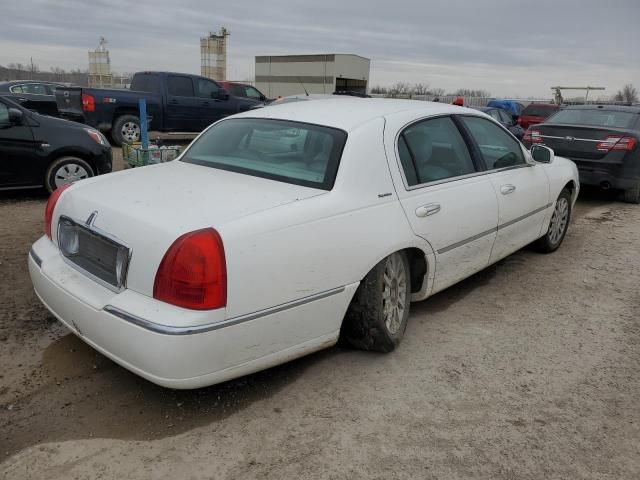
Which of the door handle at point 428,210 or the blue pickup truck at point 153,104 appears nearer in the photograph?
the door handle at point 428,210

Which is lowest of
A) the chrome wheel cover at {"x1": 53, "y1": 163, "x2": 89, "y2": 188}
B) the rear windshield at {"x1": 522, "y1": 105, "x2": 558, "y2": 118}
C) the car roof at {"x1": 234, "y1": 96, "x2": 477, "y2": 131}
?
the chrome wheel cover at {"x1": 53, "y1": 163, "x2": 89, "y2": 188}

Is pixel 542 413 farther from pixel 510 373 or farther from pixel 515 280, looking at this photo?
pixel 515 280

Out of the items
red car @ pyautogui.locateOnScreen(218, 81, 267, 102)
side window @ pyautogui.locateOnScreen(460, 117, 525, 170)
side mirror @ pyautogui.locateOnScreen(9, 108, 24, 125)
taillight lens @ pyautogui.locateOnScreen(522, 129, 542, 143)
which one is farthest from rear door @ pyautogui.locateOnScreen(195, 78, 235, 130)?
side window @ pyautogui.locateOnScreen(460, 117, 525, 170)

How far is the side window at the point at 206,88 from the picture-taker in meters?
14.0

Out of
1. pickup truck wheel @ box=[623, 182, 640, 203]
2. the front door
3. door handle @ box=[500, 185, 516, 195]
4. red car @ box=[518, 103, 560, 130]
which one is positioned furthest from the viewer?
red car @ box=[518, 103, 560, 130]

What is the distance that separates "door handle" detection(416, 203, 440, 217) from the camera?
3383mm

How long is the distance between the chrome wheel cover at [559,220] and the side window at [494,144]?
3.47ft

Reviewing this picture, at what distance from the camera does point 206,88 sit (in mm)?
14031

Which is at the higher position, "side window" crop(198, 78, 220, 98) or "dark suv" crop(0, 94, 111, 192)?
"side window" crop(198, 78, 220, 98)

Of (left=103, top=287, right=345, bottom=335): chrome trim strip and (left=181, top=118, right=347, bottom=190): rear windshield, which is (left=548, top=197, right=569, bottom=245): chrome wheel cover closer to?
(left=181, top=118, right=347, bottom=190): rear windshield

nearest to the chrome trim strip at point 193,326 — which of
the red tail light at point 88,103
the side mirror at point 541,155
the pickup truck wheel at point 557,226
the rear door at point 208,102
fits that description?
the side mirror at point 541,155

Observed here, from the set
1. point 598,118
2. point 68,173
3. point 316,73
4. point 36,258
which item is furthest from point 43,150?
point 316,73

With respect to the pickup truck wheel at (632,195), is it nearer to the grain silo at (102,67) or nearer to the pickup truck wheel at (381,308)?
the pickup truck wheel at (381,308)

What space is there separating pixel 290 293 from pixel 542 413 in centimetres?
149
